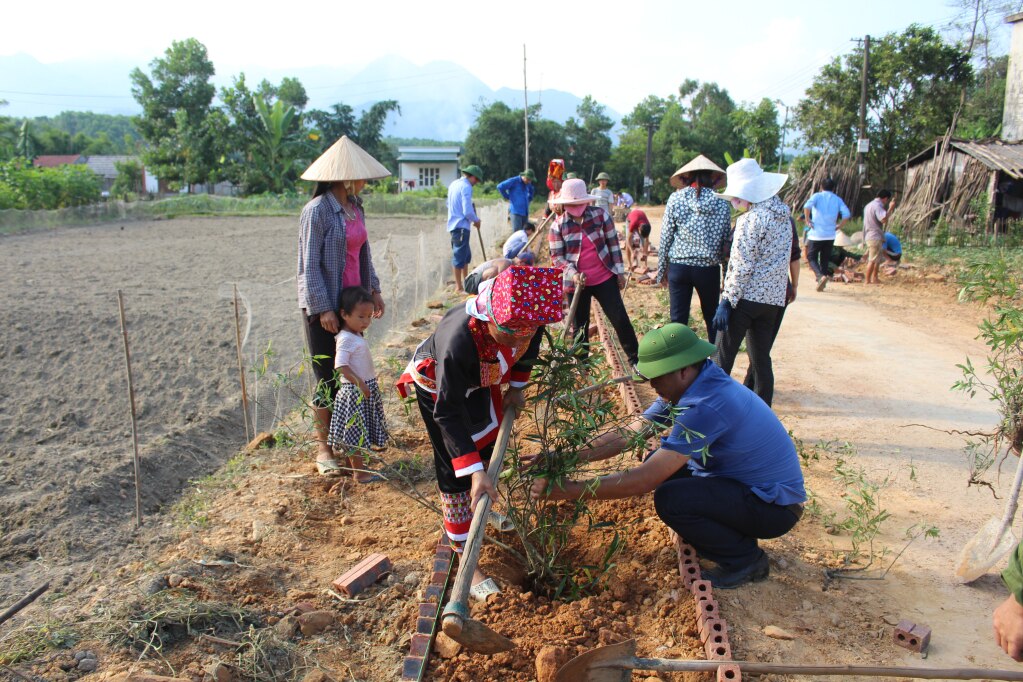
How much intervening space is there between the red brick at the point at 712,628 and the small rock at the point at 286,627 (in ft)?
5.19

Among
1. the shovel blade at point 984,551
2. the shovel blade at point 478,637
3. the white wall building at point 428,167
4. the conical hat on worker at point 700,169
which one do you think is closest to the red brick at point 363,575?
the shovel blade at point 478,637

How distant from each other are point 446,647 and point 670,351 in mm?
1427

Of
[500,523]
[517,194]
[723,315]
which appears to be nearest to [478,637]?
[500,523]

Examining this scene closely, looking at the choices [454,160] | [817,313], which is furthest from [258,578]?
[454,160]

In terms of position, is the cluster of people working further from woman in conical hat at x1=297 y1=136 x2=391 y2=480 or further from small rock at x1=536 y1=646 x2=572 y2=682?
small rock at x1=536 y1=646 x2=572 y2=682

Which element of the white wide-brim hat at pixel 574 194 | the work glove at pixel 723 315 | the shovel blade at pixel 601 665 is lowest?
the shovel blade at pixel 601 665

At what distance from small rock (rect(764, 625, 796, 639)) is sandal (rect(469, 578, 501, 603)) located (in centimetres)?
107

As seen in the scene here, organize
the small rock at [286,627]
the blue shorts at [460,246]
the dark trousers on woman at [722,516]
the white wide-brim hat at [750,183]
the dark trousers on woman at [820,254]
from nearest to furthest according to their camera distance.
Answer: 1. the small rock at [286,627]
2. the dark trousers on woman at [722,516]
3. the white wide-brim hat at [750,183]
4. the blue shorts at [460,246]
5. the dark trousers on woman at [820,254]

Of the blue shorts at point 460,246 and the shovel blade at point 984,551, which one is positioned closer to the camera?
the shovel blade at point 984,551

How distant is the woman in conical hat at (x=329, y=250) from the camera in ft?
13.1

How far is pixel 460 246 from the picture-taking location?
9641 mm

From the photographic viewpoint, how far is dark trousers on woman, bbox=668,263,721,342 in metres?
5.23

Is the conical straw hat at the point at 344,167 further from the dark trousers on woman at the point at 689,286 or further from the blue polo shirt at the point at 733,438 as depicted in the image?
the dark trousers on woman at the point at 689,286

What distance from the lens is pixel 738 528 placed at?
2.95 metres
